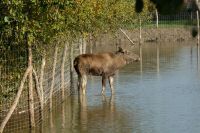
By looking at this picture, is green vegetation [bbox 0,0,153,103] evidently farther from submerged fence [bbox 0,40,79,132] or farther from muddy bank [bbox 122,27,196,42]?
muddy bank [bbox 122,27,196,42]

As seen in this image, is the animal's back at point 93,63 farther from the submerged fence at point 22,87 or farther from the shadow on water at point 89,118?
the submerged fence at point 22,87

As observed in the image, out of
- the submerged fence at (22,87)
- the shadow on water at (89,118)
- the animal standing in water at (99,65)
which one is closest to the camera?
the submerged fence at (22,87)

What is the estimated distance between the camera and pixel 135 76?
26.0m

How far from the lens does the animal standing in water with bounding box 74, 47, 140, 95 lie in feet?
66.3

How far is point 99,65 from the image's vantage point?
20547 millimetres

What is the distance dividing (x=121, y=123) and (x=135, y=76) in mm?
11049

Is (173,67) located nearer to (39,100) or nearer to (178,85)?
(178,85)

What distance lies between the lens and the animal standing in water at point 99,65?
20.2 meters

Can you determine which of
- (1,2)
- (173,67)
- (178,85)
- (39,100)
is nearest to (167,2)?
(1,2)

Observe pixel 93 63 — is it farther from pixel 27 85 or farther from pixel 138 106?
pixel 27 85

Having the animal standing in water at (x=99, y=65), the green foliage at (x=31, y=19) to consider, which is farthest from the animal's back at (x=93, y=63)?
the green foliage at (x=31, y=19)

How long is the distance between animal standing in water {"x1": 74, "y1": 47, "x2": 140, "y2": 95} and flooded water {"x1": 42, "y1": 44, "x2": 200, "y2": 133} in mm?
533

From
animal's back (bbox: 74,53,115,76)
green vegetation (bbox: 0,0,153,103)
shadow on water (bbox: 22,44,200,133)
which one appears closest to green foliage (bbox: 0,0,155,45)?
green vegetation (bbox: 0,0,153,103)

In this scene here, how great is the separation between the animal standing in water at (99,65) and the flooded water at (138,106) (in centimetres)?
53
